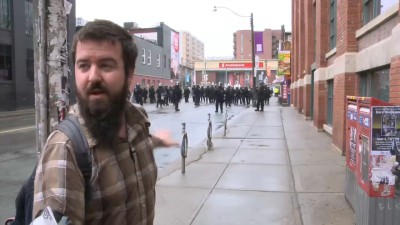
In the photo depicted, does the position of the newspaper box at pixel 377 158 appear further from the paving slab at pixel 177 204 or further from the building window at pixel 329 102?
the building window at pixel 329 102

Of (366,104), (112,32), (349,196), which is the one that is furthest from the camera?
(349,196)

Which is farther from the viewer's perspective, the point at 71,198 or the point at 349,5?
the point at 349,5

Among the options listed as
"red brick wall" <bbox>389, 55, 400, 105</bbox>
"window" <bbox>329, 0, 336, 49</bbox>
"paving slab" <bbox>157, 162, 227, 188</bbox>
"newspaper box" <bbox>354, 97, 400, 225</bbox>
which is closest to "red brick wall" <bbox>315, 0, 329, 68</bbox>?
"window" <bbox>329, 0, 336, 49</bbox>

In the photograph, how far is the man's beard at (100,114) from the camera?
5.69ft

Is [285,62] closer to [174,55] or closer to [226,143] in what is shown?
[226,143]

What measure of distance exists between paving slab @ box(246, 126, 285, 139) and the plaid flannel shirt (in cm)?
1199

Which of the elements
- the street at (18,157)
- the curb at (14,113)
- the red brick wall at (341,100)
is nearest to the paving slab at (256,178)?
the street at (18,157)

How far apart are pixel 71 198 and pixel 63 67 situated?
312cm

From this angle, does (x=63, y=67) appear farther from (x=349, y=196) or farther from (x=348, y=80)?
(x=348, y=80)

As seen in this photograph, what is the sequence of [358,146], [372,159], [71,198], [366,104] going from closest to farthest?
[71,198] → [372,159] → [366,104] → [358,146]

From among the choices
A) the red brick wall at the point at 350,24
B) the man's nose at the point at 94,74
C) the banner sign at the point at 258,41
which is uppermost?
the banner sign at the point at 258,41

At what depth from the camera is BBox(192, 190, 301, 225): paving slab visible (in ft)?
17.7

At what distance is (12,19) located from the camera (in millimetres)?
26750

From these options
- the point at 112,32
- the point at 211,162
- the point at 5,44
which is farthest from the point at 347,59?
the point at 5,44
